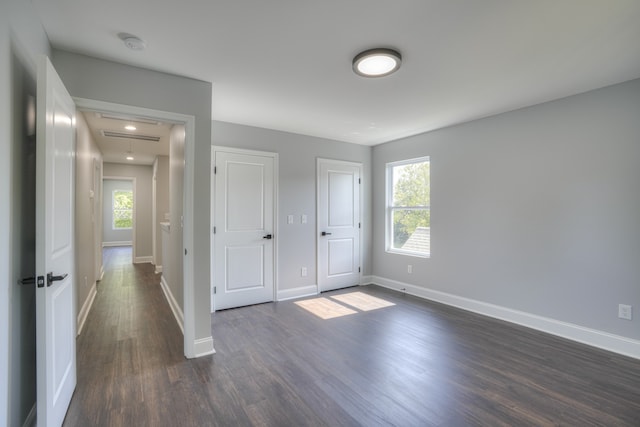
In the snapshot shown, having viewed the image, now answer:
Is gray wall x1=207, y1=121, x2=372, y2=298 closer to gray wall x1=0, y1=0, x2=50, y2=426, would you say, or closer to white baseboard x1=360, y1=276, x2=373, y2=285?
white baseboard x1=360, y1=276, x2=373, y2=285

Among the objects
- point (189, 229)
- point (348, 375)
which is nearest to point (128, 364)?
point (189, 229)

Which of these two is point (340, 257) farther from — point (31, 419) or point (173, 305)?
point (31, 419)

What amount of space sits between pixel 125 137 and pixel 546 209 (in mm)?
5959

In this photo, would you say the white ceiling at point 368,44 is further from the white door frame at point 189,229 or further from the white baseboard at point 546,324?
the white baseboard at point 546,324

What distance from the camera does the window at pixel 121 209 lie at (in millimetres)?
11102

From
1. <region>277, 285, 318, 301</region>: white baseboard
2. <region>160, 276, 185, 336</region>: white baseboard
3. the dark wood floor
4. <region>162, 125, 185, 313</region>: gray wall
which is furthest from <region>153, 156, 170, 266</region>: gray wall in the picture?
<region>277, 285, 318, 301</region>: white baseboard

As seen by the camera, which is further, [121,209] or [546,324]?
[121,209]

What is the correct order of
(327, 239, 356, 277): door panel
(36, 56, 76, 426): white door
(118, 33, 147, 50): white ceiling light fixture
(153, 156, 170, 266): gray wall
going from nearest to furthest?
A: (36, 56, 76, 426): white door → (118, 33, 147, 50): white ceiling light fixture → (327, 239, 356, 277): door panel → (153, 156, 170, 266): gray wall

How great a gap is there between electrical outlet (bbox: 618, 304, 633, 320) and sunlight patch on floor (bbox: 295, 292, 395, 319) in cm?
227

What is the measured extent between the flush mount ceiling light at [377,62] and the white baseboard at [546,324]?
298cm

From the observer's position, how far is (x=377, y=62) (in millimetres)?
2381

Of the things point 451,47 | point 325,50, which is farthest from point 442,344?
point 325,50

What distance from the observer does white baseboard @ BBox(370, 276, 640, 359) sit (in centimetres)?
281

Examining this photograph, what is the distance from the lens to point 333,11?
1.83 metres
